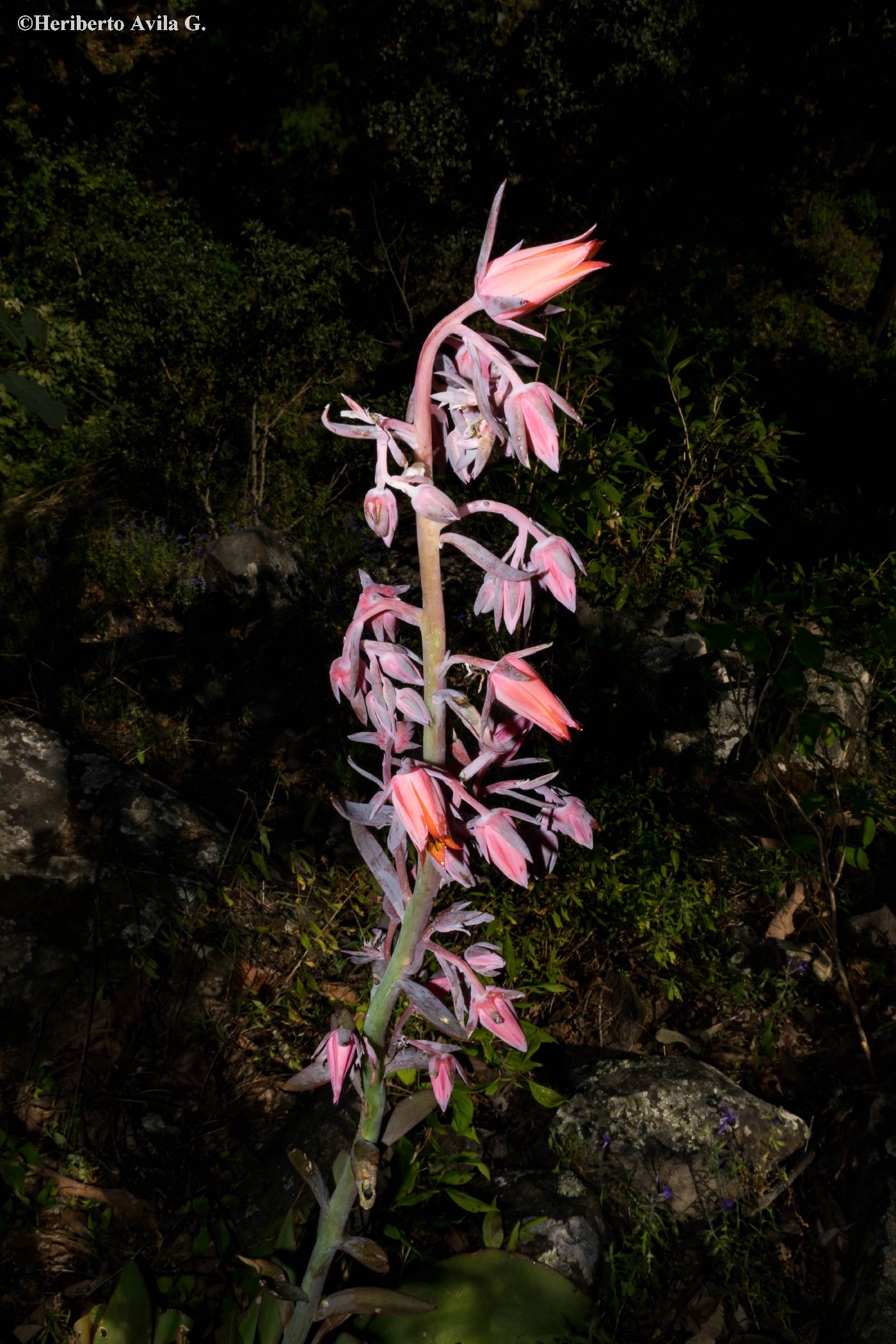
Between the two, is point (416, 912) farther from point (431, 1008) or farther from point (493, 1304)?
point (493, 1304)

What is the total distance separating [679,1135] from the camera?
7.18 ft

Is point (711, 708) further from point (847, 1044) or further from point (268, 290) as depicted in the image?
point (268, 290)

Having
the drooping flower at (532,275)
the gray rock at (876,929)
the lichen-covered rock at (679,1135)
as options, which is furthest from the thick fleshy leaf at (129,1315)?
the gray rock at (876,929)

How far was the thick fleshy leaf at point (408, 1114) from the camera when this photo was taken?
1.62 metres

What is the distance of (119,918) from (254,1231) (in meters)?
1.05

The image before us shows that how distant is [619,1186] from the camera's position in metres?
2.11

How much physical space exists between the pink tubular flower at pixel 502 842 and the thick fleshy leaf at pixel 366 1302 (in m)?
0.96

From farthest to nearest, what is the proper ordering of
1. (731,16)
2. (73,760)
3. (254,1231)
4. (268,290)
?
(731,16)
(268,290)
(73,760)
(254,1231)

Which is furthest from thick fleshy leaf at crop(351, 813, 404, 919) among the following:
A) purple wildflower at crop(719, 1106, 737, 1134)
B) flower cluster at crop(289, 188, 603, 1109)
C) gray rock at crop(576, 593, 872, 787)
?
gray rock at crop(576, 593, 872, 787)

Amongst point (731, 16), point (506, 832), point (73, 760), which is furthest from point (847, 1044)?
point (731, 16)

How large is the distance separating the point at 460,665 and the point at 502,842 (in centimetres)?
27

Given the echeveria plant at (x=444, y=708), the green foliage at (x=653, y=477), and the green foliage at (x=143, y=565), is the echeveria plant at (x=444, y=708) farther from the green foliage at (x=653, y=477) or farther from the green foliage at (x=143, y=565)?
the green foliage at (x=143, y=565)

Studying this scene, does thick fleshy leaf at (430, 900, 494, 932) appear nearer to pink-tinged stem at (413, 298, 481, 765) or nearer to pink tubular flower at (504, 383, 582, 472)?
pink-tinged stem at (413, 298, 481, 765)

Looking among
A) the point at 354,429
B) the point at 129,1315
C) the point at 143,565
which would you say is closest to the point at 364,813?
the point at 354,429
